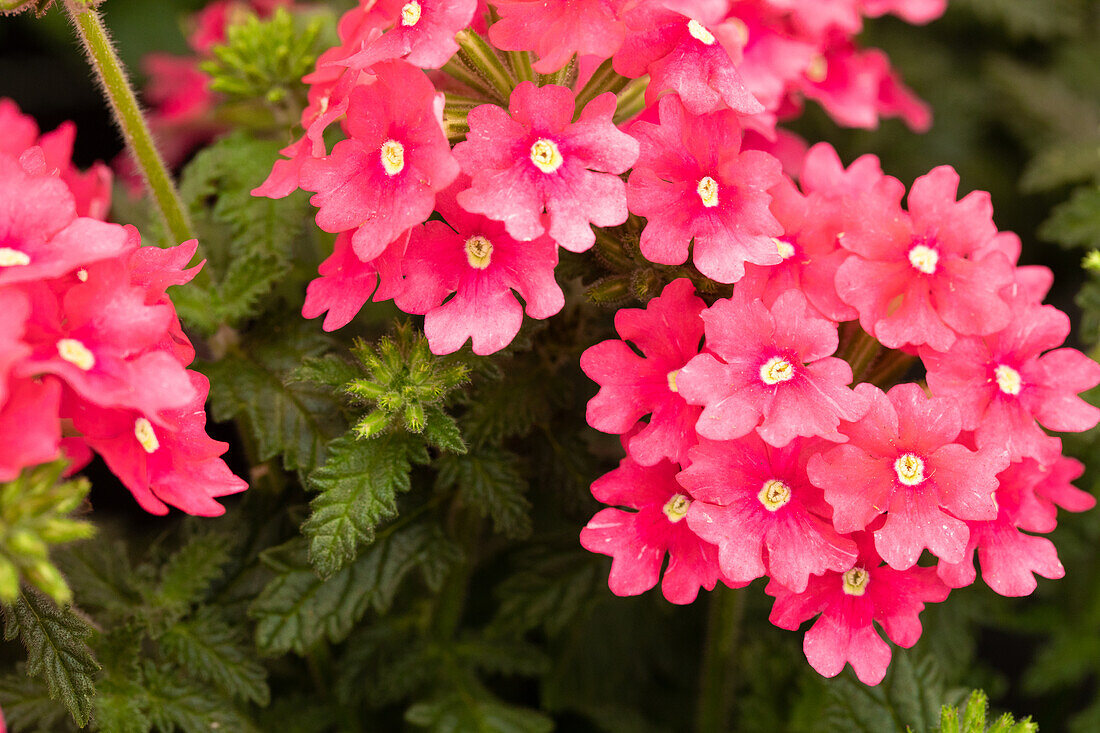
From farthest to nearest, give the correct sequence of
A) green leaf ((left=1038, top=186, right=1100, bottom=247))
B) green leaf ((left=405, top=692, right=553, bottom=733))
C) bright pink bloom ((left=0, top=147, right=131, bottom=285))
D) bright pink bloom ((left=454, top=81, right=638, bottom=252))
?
green leaf ((left=1038, top=186, right=1100, bottom=247)), green leaf ((left=405, top=692, right=553, bottom=733)), bright pink bloom ((left=454, top=81, right=638, bottom=252)), bright pink bloom ((left=0, top=147, right=131, bottom=285))

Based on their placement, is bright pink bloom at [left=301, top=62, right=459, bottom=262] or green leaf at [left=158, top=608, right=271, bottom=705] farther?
green leaf at [left=158, top=608, right=271, bottom=705]

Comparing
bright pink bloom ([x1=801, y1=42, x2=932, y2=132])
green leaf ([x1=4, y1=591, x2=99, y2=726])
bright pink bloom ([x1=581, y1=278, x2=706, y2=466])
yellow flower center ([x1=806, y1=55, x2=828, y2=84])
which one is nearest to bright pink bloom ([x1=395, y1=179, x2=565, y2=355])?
bright pink bloom ([x1=581, y1=278, x2=706, y2=466])

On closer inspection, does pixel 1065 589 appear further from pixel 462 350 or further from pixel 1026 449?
pixel 462 350

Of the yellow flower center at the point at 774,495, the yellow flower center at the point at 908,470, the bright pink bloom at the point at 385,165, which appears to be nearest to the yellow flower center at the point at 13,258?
the bright pink bloom at the point at 385,165

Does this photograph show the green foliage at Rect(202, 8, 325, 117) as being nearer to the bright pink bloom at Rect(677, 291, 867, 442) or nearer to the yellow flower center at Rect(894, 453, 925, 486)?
the bright pink bloom at Rect(677, 291, 867, 442)

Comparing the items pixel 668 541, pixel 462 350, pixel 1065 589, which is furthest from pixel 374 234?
pixel 1065 589

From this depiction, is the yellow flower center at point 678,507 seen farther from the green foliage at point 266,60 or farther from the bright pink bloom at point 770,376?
the green foliage at point 266,60
